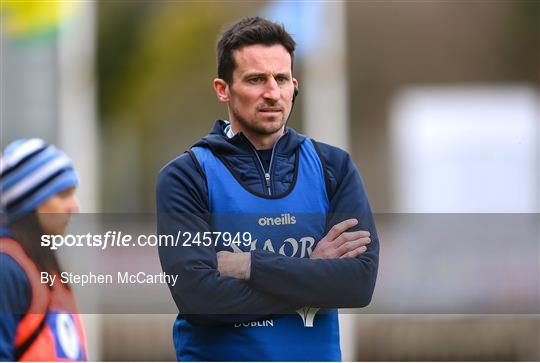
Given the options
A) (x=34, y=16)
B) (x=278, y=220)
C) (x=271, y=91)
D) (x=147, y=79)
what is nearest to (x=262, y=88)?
(x=271, y=91)

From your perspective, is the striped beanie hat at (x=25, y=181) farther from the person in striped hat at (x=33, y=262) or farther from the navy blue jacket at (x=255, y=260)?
the navy blue jacket at (x=255, y=260)

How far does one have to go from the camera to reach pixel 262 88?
3203mm

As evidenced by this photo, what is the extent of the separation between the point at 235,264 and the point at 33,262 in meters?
0.69

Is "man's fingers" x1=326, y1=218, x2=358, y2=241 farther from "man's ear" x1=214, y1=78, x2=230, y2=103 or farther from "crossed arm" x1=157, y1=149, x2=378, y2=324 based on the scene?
"man's ear" x1=214, y1=78, x2=230, y2=103

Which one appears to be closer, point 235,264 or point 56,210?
point 56,210

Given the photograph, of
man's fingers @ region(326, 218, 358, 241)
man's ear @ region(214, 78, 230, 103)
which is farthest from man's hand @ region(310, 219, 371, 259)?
man's ear @ region(214, 78, 230, 103)

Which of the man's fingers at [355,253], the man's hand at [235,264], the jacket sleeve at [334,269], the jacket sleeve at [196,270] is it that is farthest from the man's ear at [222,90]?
the man's fingers at [355,253]

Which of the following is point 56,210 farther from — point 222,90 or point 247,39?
point 247,39

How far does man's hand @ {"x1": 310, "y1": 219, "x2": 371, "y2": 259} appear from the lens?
3.16 meters

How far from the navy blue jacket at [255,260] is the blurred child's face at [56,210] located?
327 millimetres

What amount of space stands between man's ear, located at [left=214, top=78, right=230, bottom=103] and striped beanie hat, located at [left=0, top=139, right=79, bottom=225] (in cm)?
70

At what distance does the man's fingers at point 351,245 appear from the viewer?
316 centimetres

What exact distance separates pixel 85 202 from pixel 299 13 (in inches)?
45.0

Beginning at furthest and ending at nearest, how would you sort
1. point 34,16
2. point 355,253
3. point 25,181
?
point 34,16
point 355,253
point 25,181
